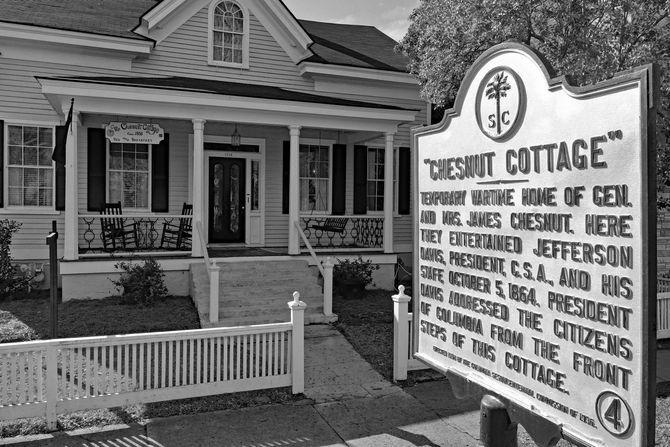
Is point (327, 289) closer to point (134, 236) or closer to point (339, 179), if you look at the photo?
point (134, 236)

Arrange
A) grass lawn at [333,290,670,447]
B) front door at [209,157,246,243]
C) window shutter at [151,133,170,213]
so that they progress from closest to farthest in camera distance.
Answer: grass lawn at [333,290,670,447] → window shutter at [151,133,170,213] → front door at [209,157,246,243]

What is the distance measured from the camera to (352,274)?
10992 millimetres

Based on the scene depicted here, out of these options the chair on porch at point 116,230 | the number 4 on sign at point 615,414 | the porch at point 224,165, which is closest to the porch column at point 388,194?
the porch at point 224,165

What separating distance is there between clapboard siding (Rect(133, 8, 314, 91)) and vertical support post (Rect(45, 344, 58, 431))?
9.00 metres

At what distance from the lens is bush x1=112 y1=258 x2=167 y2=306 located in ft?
30.9

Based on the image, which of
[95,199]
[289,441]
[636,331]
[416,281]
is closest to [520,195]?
[636,331]

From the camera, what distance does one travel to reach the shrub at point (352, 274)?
10984 millimetres

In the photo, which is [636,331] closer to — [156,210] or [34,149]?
[156,210]

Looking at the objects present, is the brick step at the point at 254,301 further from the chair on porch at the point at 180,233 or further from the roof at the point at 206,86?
the roof at the point at 206,86

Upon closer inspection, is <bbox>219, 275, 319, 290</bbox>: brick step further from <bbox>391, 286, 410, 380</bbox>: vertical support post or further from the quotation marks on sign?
the quotation marks on sign

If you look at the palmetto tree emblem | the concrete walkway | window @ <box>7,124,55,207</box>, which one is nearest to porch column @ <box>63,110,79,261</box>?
window @ <box>7,124,55,207</box>

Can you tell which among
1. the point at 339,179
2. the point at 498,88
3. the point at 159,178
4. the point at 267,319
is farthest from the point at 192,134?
the point at 498,88

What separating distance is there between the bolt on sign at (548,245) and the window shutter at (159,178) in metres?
10.3

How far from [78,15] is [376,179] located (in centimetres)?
851
